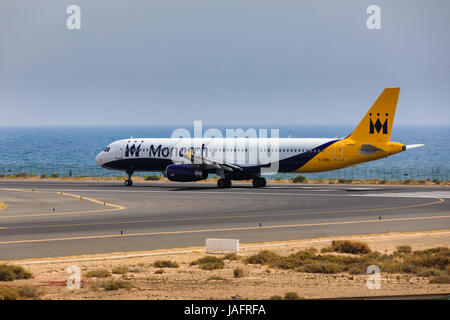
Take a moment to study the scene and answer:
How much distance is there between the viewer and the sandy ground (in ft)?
65.0

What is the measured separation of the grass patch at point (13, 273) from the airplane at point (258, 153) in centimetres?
3614

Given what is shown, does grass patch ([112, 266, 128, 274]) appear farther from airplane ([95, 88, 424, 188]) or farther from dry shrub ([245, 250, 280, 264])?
airplane ([95, 88, 424, 188])

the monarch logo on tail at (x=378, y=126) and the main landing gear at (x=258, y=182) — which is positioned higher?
the monarch logo on tail at (x=378, y=126)

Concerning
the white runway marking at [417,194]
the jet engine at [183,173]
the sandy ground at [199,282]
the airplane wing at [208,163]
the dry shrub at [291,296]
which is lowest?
the sandy ground at [199,282]

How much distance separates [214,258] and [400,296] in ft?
25.7

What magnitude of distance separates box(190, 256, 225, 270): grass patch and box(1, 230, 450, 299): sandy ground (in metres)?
0.23

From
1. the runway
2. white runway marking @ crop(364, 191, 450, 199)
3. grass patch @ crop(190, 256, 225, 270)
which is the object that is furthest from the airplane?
grass patch @ crop(190, 256, 225, 270)

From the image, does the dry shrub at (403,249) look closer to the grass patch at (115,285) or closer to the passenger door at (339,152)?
the grass patch at (115,285)

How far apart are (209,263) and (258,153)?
3625 cm

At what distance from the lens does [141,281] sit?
2175 cm

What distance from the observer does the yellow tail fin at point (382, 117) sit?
5578 cm

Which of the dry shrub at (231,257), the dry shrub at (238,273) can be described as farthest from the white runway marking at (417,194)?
the dry shrub at (238,273)
